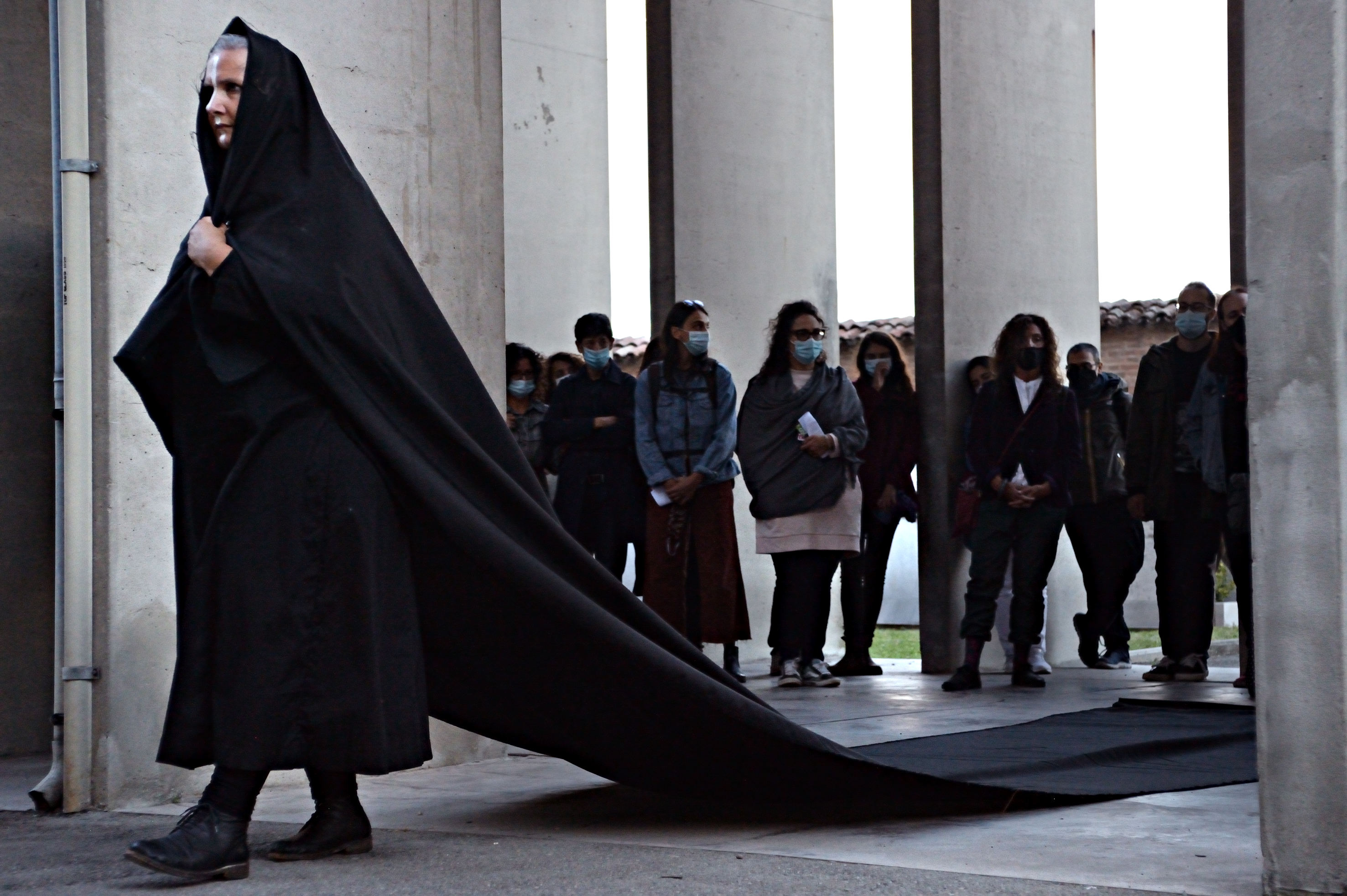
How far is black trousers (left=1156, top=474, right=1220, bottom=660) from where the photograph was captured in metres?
8.84

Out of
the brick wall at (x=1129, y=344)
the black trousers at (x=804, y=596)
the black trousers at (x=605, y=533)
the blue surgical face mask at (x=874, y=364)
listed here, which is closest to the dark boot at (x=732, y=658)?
the black trousers at (x=804, y=596)

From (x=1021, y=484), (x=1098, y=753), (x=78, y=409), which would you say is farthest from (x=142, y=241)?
(x=1021, y=484)

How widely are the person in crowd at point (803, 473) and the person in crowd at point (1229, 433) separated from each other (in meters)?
1.68

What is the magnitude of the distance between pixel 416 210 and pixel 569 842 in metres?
2.58

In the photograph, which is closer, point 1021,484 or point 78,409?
point 78,409

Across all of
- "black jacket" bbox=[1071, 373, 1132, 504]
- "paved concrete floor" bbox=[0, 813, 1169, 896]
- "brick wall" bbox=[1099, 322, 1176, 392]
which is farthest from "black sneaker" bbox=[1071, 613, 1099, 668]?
"brick wall" bbox=[1099, 322, 1176, 392]

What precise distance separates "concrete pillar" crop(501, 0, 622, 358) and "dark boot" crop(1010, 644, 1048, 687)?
5.46 meters

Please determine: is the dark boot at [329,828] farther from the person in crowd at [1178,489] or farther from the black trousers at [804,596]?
the person in crowd at [1178,489]

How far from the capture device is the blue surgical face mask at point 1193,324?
29.0 ft

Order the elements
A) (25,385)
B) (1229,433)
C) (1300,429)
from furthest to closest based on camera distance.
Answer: (1229,433), (25,385), (1300,429)

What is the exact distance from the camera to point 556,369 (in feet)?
36.5

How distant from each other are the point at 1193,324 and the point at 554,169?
6.17 metres

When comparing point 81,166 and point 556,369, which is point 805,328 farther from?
point 81,166

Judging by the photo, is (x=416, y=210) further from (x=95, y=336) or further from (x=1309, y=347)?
(x=1309, y=347)
